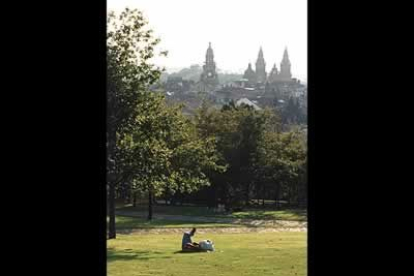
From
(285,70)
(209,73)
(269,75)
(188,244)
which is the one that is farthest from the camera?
(285,70)

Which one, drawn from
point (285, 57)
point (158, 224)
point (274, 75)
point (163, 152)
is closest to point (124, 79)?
point (163, 152)

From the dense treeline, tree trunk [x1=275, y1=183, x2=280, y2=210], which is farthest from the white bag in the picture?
tree trunk [x1=275, y1=183, x2=280, y2=210]

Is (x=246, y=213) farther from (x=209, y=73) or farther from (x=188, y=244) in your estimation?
(x=209, y=73)

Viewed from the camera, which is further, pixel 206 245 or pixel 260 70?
pixel 260 70

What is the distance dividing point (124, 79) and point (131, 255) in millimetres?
3685

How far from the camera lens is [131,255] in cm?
1059

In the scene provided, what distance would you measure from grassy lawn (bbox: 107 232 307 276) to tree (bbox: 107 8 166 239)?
117cm

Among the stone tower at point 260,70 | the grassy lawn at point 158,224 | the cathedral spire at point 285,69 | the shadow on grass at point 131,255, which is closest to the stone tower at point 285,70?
the cathedral spire at point 285,69

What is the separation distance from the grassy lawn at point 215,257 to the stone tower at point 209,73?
45.3 feet

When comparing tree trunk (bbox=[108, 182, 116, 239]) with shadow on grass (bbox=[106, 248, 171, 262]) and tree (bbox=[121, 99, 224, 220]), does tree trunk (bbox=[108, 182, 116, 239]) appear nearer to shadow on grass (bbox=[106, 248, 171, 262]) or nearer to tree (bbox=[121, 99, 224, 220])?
tree (bbox=[121, 99, 224, 220])

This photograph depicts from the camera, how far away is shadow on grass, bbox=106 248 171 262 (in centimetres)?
1016
